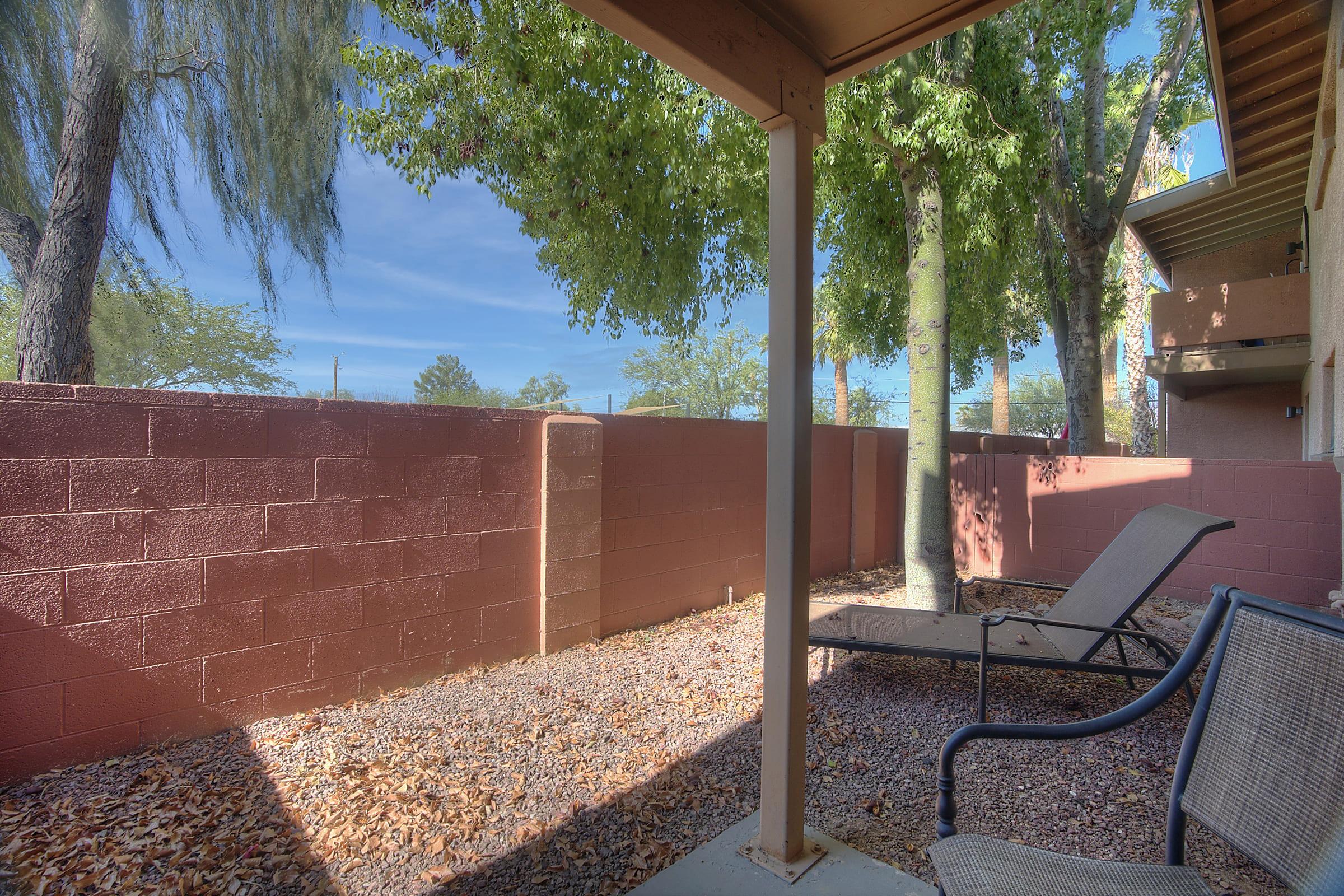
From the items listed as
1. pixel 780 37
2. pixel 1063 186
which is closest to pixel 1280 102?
pixel 1063 186

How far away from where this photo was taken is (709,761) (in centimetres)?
276

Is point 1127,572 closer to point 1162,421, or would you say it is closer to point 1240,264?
point 1240,264

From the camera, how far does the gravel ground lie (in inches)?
81.4

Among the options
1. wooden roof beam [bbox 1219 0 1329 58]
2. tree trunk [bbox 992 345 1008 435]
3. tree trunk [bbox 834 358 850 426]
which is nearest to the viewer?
wooden roof beam [bbox 1219 0 1329 58]

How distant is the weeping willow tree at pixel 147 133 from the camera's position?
5.88 metres

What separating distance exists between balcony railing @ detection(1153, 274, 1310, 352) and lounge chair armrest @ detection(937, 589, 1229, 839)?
8.26 metres

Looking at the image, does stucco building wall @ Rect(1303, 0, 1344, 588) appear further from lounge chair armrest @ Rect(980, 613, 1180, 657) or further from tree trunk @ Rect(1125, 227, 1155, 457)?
tree trunk @ Rect(1125, 227, 1155, 457)

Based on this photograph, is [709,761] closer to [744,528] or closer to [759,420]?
[744,528]

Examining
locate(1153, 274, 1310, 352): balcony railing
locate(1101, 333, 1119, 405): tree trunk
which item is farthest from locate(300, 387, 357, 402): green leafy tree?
locate(1101, 333, 1119, 405): tree trunk

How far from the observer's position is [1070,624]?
2934 mm

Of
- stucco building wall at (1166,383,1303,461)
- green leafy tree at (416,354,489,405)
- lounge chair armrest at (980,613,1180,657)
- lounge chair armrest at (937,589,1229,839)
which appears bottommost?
lounge chair armrest at (980,613,1180,657)

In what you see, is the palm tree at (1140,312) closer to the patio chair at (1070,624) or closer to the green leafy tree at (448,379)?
the patio chair at (1070,624)

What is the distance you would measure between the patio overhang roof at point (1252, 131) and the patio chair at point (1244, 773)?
16.0 ft

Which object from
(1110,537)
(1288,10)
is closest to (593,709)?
(1110,537)
